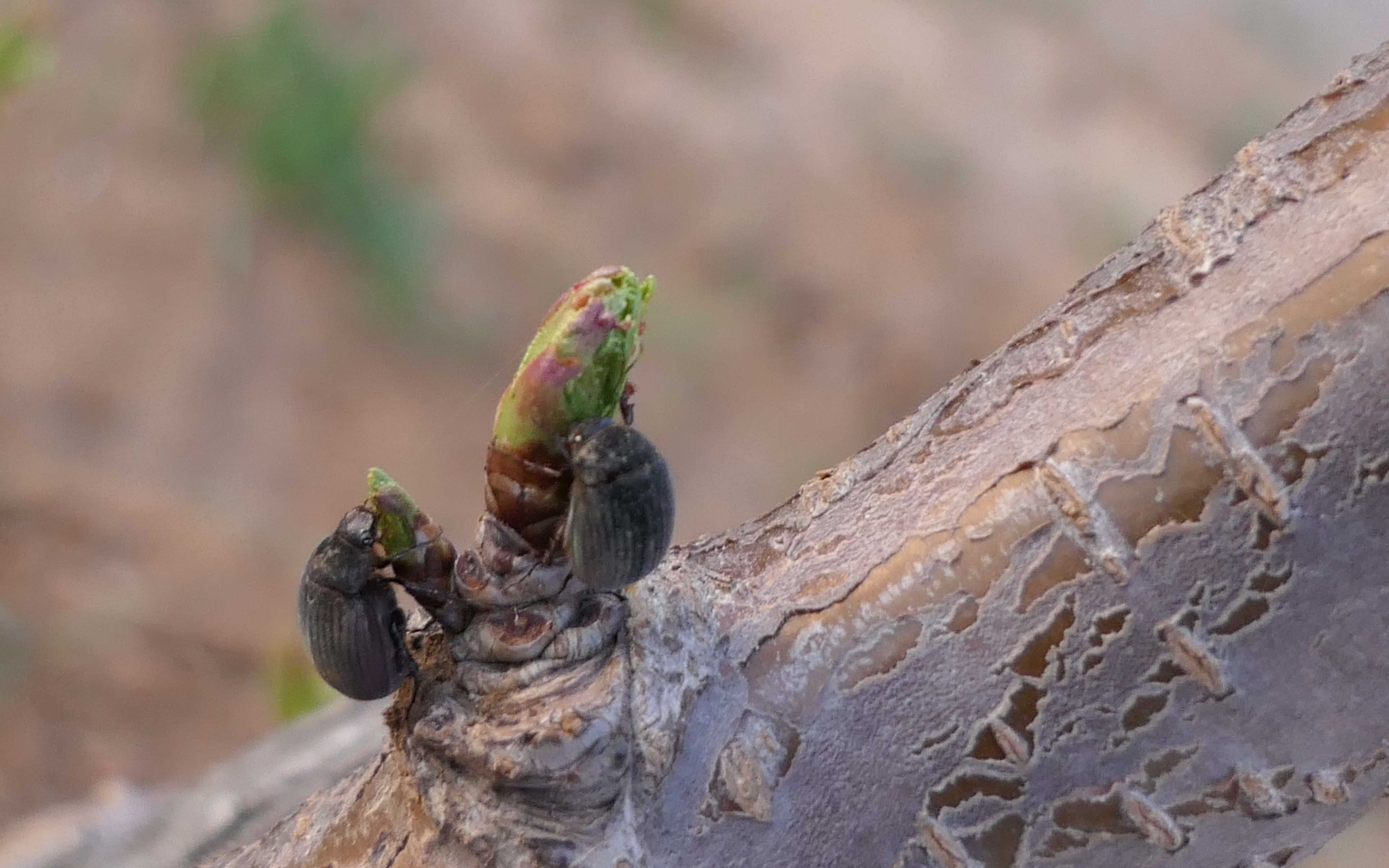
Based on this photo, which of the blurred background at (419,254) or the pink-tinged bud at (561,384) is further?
the blurred background at (419,254)

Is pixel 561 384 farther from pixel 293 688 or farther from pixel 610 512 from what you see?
pixel 293 688

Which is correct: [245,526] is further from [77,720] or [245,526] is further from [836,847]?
[836,847]

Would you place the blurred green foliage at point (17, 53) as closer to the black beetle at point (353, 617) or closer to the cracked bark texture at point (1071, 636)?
the black beetle at point (353, 617)

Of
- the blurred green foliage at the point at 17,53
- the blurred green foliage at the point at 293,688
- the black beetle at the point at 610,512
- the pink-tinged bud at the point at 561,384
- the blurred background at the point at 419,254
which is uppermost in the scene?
the blurred background at the point at 419,254

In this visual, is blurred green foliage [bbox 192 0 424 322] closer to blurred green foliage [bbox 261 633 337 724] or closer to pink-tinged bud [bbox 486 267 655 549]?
blurred green foliage [bbox 261 633 337 724]

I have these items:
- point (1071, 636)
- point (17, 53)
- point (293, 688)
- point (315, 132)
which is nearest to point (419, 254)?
point (315, 132)

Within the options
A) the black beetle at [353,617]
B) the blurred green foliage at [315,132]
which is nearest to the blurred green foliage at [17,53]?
the black beetle at [353,617]
